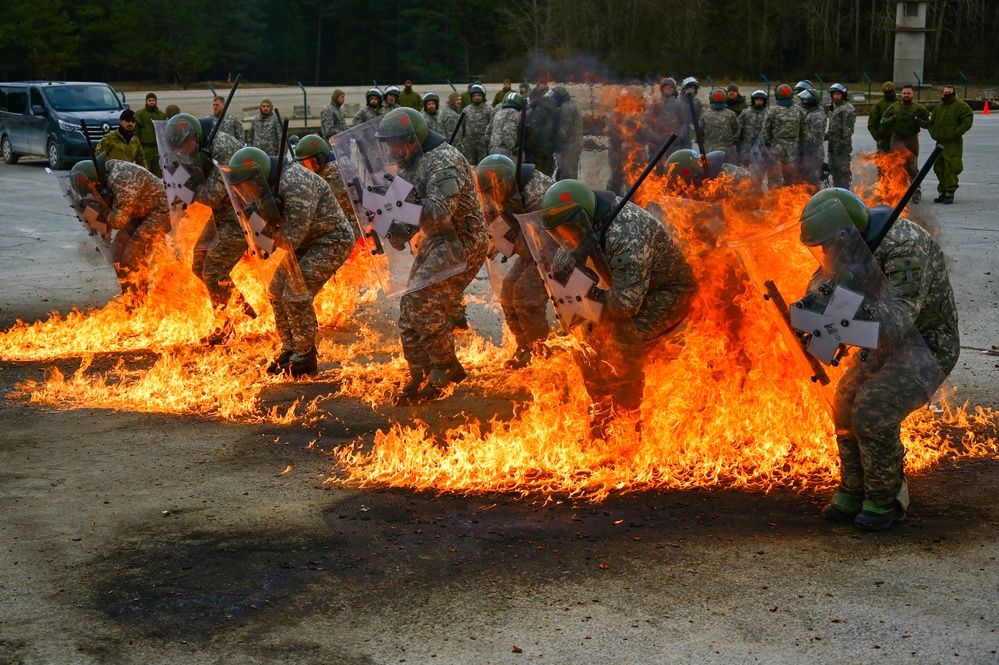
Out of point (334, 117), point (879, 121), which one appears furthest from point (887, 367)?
point (334, 117)

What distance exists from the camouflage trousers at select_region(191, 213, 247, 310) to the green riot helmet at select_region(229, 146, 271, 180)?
4.24 ft

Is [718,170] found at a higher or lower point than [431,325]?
higher

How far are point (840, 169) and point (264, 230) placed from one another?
10.7 metres

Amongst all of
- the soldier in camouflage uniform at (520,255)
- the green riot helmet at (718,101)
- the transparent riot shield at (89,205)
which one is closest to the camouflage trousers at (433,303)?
the soldier in camouflage uniform at (520,255)

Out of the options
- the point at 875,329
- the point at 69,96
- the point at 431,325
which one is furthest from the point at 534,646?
the point at 69,96

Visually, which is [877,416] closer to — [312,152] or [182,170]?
[312,152]

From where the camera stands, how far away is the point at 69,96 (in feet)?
80.4

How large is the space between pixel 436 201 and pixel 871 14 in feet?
160

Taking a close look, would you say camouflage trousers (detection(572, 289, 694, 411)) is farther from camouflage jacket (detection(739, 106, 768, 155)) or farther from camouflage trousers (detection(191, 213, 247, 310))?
camouflage jacket (detection(739, 106, 768, 155))

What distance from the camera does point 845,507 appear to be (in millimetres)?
5344

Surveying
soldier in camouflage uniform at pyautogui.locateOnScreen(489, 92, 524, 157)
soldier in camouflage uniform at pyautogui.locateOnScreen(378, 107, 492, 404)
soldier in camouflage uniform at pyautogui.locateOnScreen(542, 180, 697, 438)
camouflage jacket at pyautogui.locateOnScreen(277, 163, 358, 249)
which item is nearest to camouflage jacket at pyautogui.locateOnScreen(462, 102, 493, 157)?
soldier in camouflage uniform at pyautogui.locateOnScreen(489, 92, 524, 157)

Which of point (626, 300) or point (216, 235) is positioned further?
point (216, 235)

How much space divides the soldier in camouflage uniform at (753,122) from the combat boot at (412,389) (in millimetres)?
10156

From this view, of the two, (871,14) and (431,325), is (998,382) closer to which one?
(431,325)
